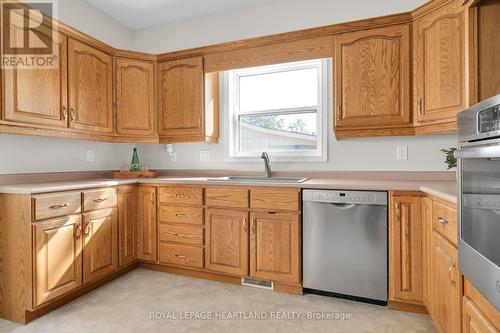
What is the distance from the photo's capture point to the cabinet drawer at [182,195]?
2.56 meters

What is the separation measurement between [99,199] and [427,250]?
2.47 metres

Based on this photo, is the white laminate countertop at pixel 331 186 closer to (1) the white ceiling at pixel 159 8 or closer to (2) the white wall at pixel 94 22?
(2) the white wall at pixel 94 22

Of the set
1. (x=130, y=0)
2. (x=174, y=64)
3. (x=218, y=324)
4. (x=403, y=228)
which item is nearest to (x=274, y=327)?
(x=218, y=324)

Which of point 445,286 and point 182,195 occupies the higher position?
point 182,195

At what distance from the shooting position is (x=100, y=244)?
2.40 metres

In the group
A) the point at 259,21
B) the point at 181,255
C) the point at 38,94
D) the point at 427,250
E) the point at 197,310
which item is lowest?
the point at 197,310

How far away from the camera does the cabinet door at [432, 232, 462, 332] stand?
4.42ft

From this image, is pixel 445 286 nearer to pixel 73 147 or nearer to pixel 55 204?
pixel 55 204

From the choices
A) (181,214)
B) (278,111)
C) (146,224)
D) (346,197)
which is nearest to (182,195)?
(181,214)

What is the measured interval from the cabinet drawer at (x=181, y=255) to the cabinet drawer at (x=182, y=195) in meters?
0.41

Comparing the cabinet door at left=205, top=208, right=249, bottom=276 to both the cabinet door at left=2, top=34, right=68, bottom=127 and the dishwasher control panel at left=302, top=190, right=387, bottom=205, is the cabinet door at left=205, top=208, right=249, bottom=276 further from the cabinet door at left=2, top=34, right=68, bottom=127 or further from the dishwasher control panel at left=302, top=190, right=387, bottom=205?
the cabinet door at left=2, top=34, right=68, bottom=127

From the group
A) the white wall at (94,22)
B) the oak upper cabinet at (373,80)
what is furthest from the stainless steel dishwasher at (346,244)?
the white wall at (94,22)

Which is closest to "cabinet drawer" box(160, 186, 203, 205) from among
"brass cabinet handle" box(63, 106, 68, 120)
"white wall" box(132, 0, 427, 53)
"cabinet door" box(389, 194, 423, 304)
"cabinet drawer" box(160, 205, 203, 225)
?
"cabinet drawer" box(160, 205, 203, 225)

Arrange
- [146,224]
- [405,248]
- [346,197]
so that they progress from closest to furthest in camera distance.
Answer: [405,248]
[346,197]
[146,224]
